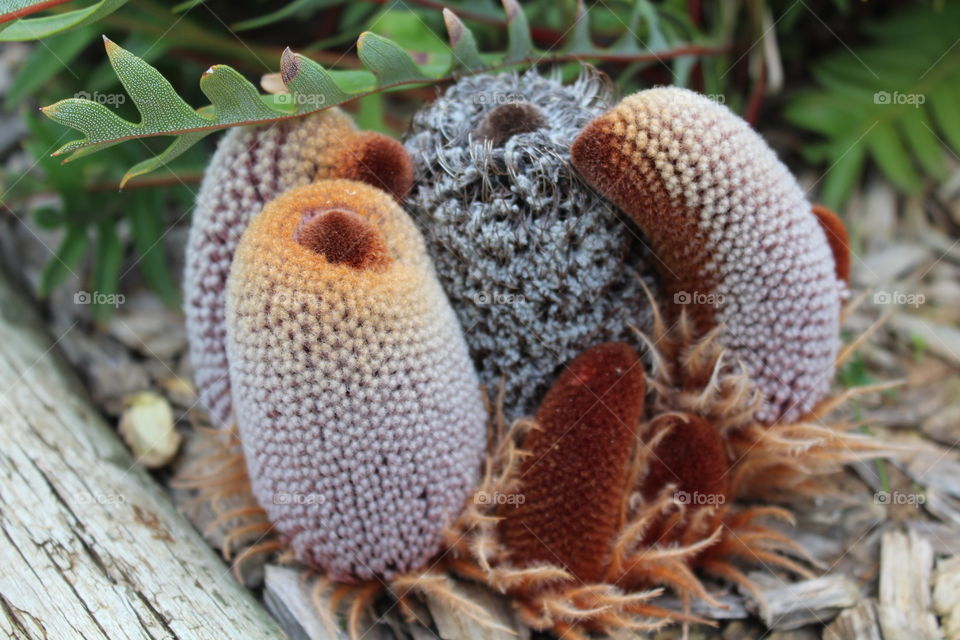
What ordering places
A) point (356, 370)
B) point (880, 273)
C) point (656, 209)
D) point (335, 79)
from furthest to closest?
1. point (880, 273)
2. point (335, 79)
3. point (656, 209)
4. point (356, 370)

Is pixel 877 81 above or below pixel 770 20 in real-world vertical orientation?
below

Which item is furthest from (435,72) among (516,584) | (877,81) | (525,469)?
(877,81)

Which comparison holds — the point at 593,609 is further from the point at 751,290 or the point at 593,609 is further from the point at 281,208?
the point at 281,208
